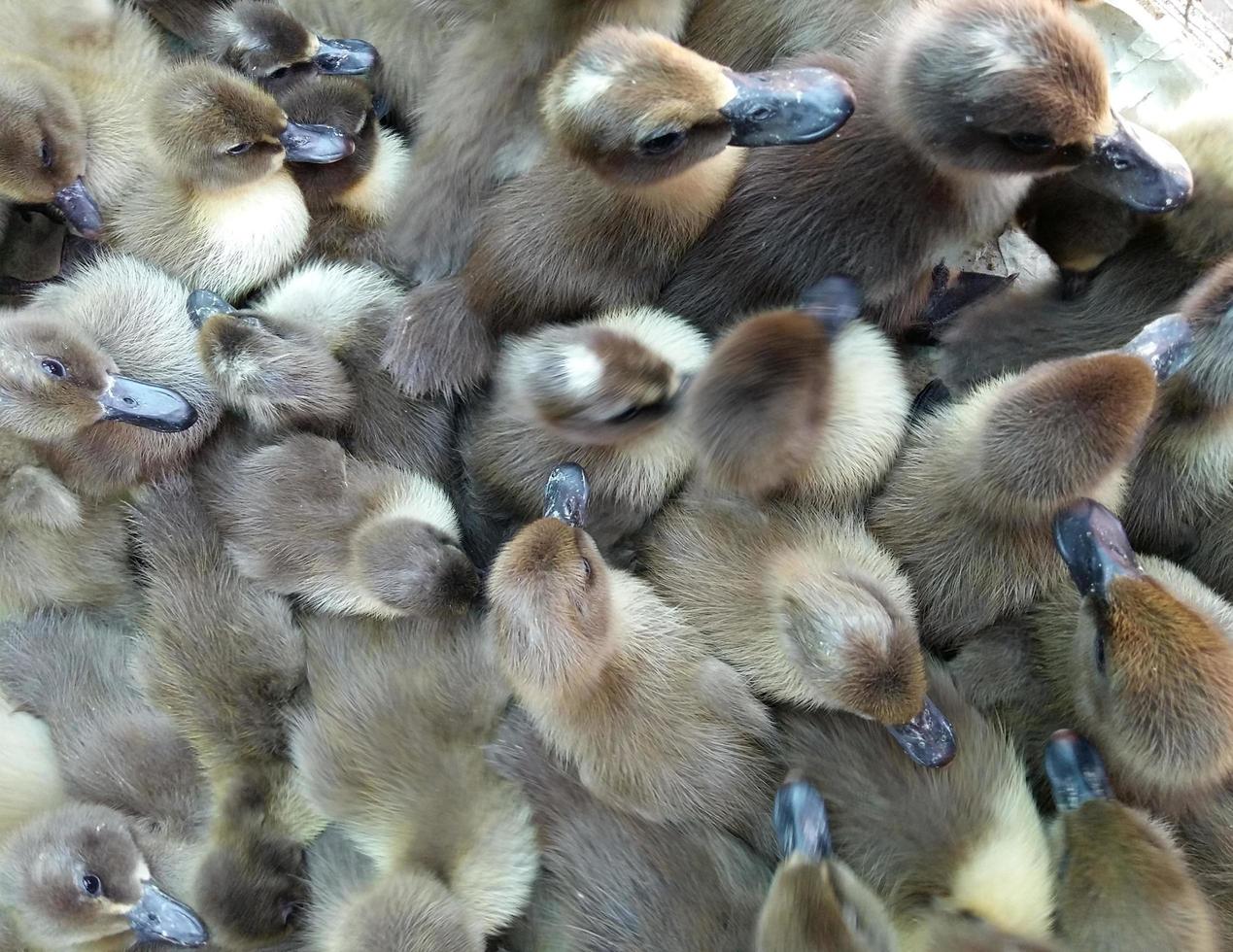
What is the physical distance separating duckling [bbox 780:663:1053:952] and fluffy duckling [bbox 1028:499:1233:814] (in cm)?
17

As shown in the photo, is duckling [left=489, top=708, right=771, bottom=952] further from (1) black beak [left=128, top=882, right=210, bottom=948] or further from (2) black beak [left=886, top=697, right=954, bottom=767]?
(1) black beak [left=128, top=882, right=210, bottom=948]

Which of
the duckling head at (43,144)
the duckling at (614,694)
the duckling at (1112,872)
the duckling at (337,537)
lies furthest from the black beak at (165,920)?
the duckling at (1112,872)

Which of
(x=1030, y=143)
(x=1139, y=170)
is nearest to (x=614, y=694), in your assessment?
(x=1030, y=143)

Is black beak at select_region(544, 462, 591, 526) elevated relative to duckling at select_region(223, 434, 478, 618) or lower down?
elevated

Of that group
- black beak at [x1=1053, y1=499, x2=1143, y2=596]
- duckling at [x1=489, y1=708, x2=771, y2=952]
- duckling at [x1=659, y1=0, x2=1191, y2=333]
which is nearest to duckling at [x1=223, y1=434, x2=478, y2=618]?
duckling at [x1=489, y1=708, x2=771, y2=952]

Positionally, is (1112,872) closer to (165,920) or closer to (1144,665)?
(1144,665)

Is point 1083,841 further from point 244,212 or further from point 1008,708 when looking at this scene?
point 244,212

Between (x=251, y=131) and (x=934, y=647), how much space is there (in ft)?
5.11

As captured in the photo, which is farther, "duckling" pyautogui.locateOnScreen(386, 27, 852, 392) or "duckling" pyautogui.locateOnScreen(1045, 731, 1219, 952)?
"duckling" pyautogui.locateOnScreen(386, 27, 852, 392)

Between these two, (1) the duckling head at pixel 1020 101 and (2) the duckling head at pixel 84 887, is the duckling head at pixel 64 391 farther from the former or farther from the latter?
(1) the duckling head at pixel 1020 101

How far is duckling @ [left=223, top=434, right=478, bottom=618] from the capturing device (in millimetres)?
1635

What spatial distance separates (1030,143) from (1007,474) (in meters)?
0.48

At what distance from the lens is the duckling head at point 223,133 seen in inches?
70.6

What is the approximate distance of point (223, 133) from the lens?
179 centimetres
